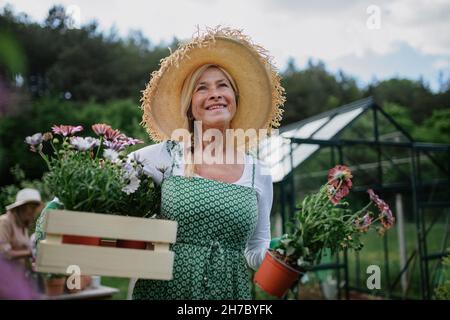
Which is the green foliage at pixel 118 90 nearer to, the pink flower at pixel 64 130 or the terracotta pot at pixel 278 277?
the terracotta pot at pixel 278 277

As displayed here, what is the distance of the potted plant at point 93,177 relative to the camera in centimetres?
111

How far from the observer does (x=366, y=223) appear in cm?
147

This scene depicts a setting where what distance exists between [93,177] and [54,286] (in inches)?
12.2

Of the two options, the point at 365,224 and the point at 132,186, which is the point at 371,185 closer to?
the point at 365,224

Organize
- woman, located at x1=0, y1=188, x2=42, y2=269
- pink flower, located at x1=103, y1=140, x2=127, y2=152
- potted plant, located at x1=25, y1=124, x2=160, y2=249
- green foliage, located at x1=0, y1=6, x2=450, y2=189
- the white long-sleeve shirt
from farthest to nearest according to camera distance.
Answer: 1. green foliage, located at x1=0, y1=6, x2=450, y2=189
2. the white long-sleeve shirt
3. pink flower, located at x1=103, y1=140, x2=127, y2=152
4. potted plant, located at x1=25, y1=124, x2=160, y2=249
5. woman, located at x1=0, y1=188, x2=42, y2=269

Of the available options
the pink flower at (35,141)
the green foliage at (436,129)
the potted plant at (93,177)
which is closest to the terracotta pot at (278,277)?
the potted plant at (93,177)

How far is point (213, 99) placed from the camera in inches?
65.1

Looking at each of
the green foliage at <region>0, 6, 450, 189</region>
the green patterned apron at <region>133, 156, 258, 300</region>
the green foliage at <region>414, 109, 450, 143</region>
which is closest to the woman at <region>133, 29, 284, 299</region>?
the green patterned apron at <region>133, 156, 258, 300</region>

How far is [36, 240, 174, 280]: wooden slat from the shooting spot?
3.29 ft

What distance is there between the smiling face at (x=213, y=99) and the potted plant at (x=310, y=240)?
18.9 inches

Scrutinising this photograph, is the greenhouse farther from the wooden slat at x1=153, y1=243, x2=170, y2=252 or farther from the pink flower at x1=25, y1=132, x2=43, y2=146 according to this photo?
the pink flower at x1=25, y1=132, x2=43, y2=146

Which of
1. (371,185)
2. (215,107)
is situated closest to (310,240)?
(215,107)
